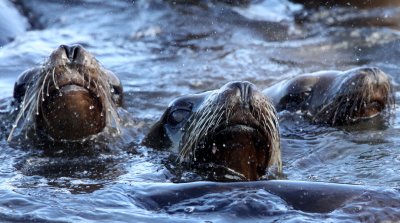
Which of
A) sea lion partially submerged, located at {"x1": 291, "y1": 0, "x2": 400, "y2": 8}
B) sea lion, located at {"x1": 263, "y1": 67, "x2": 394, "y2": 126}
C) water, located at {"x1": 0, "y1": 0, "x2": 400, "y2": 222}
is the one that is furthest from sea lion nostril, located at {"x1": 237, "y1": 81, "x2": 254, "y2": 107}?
sea lion partially submerged, located at {"x1": 291, "y1": 0, "x2": 400, "y2": 8}

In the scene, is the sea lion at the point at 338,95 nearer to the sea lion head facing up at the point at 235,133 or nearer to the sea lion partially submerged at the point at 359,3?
the sea lion head facing up at the point at 235,133

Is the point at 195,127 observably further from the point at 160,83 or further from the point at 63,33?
the point at 63,33

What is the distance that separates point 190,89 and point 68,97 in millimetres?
3182

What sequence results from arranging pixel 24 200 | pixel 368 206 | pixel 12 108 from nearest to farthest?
pixel 368 206
pixel 24 200
pixel 12 108

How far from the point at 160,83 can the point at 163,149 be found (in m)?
3.11

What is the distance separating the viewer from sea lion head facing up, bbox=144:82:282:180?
5.46 m

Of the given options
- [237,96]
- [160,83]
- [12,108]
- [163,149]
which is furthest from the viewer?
[160,83]

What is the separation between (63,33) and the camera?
36.9 feet

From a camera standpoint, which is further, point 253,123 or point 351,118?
point 351,118

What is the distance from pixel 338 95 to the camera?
7359 mm

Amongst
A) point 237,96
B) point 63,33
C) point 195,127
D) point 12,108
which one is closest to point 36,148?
point 12,108

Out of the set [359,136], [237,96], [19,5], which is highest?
[19,5]

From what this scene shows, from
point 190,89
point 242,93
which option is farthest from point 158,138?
point 190,89

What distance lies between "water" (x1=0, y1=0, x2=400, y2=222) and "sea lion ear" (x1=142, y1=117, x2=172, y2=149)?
0.07m
